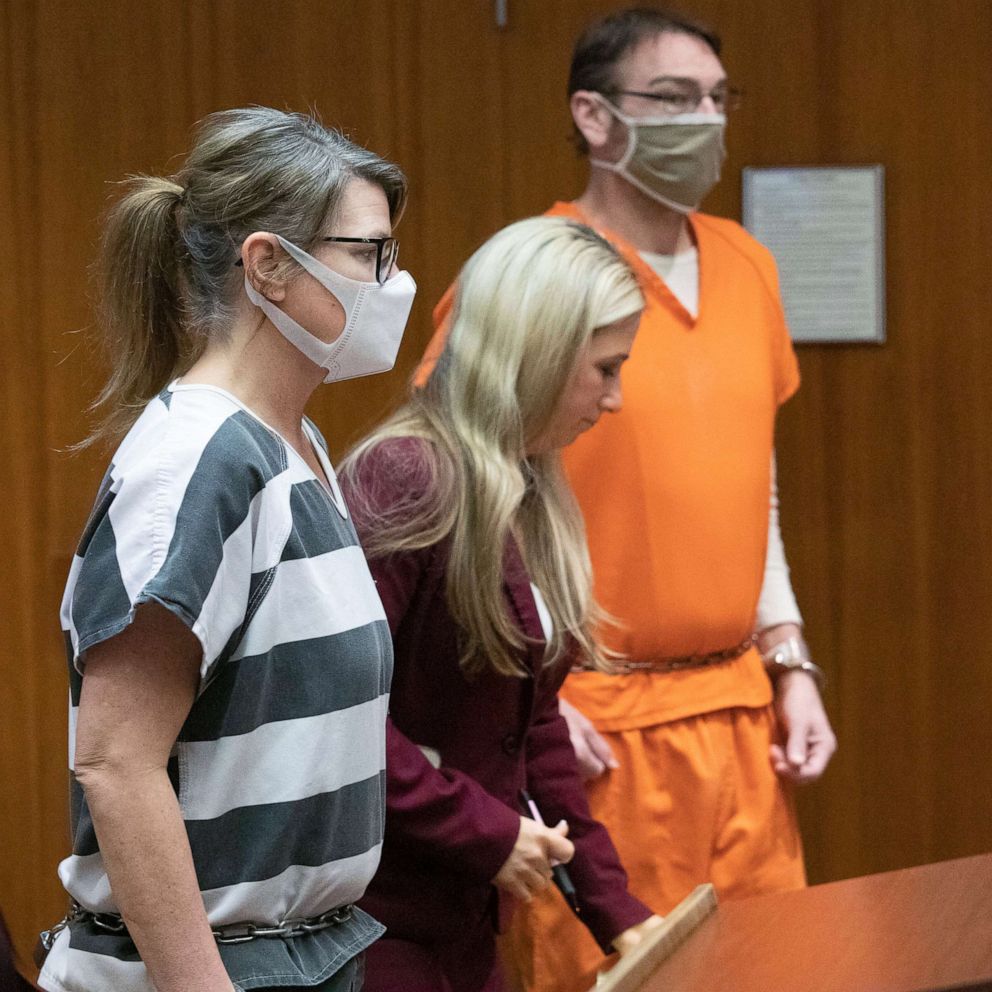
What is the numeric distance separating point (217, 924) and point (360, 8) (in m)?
2.09

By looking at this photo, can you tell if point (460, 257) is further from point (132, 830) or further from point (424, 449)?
point (132, 830)

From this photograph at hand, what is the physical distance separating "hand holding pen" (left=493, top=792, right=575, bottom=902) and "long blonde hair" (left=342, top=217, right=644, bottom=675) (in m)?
0.18

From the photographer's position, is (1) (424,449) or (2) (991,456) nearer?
(1) (424,449)

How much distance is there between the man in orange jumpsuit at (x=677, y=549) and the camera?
210 centimetres

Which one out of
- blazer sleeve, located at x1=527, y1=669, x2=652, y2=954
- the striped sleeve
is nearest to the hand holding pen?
blazer sleeve, located at x1=527, y1=669, x2=652, y2=954

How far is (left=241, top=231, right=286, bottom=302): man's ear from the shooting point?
1176 mm

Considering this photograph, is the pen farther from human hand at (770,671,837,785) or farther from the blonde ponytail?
the blonde ponytail

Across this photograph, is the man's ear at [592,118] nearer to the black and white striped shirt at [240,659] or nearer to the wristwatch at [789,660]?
the wristwatch at [789,660]

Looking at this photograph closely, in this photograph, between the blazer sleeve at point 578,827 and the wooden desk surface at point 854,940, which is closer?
the wooden desk surface at point 854,940

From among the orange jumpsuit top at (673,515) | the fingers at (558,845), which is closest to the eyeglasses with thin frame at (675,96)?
the orange jumpsuit top at (673,515)

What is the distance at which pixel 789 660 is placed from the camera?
2.29m

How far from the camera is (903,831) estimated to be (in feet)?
9.93

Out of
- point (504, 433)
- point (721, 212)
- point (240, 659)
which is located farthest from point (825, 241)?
point (240, 659)

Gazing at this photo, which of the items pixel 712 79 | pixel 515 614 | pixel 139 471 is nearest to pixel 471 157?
pixel 712 79
